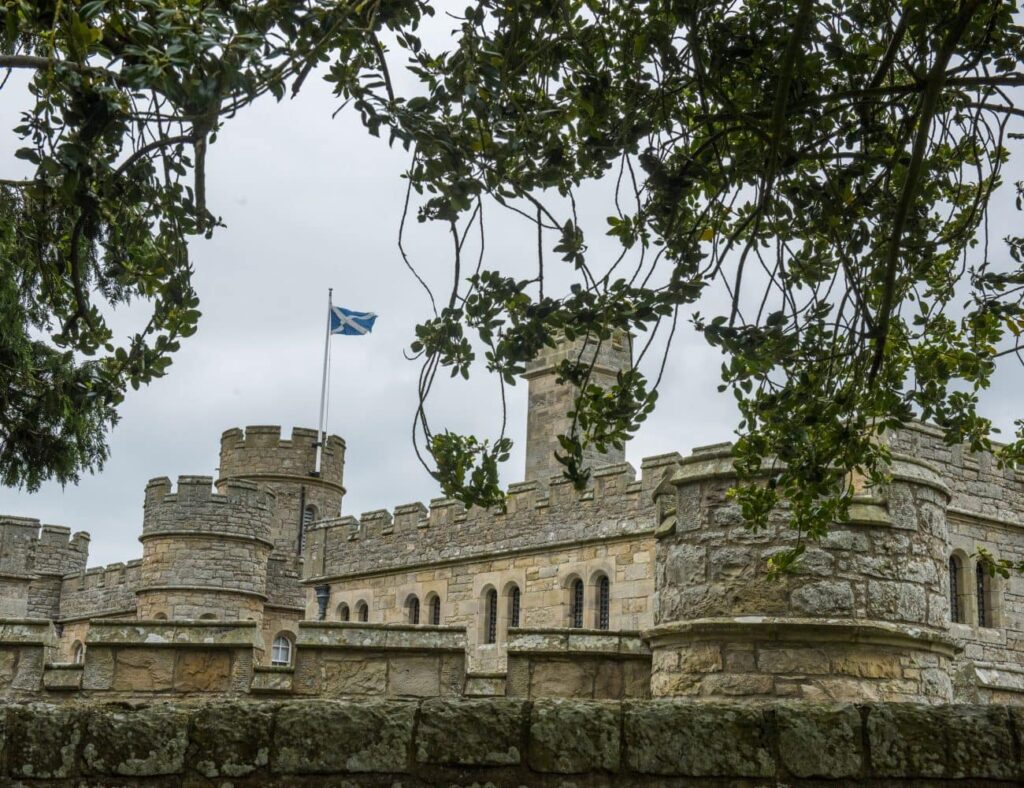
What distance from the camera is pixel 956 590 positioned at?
58.9 feet

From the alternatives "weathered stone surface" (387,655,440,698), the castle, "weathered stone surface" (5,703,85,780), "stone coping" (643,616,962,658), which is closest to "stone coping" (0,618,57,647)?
the castle

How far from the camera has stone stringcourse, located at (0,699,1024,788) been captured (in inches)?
132

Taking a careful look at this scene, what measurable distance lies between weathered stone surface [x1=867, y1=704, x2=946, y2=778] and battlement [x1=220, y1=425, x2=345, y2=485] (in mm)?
27014

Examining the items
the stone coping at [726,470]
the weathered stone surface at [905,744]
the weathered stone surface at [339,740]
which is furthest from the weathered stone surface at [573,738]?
the stone coping at [726,470]

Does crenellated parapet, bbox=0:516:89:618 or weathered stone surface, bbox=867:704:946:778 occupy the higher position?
crenellated parapet, bbox=0:516:89:618

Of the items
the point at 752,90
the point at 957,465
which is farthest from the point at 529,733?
the point at 957,465

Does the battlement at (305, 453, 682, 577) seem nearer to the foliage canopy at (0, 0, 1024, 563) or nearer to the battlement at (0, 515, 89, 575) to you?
the battlement at (0, 515, 89, 575)

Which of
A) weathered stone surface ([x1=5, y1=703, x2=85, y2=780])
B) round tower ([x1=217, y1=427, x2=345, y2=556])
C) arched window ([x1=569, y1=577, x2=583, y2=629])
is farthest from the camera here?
round tower ([x1=217, y1=427, x2=345, y2=556])

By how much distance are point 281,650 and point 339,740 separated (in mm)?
24672

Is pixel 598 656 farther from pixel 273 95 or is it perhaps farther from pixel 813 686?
pixel 273 95

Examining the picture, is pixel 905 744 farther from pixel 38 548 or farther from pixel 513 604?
pixel 38 548

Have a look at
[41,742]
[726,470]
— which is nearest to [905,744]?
[41,742]

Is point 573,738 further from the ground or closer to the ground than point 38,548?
closer to the ground

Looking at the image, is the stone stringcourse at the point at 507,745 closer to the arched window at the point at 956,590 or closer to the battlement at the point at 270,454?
the arched window at the point at 956,590
